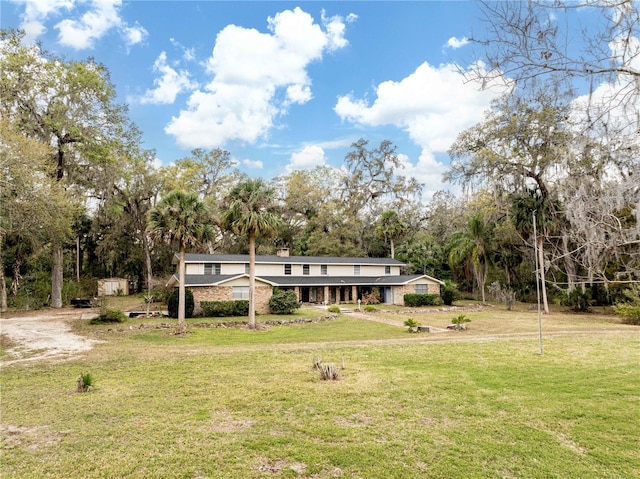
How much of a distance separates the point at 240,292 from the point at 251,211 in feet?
33.1

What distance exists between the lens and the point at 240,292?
29.2 metres

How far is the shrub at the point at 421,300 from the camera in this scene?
3603cm

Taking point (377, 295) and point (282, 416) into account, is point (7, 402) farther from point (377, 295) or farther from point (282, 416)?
point (377, 295)

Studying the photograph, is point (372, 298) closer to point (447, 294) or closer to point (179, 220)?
point (447, 294)

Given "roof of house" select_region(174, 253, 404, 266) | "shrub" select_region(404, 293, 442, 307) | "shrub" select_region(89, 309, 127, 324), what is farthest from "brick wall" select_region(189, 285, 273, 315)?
"shrub" select_region(404, 293, 442, 307)

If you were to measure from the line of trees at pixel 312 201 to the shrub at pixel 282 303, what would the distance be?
6.46 m

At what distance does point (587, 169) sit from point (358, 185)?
45.3m

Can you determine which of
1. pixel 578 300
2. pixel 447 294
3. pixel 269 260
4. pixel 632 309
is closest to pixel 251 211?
pixel 269 260

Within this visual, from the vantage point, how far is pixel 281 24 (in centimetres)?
1445

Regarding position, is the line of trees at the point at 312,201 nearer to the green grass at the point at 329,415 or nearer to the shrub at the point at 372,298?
the green grass at the point at 329,415

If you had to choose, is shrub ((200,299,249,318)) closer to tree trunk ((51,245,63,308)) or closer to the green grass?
the green grass

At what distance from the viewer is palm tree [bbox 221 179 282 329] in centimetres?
2097

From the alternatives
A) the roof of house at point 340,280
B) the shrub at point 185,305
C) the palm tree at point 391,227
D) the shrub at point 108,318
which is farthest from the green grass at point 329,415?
the palm tree at point 391,227

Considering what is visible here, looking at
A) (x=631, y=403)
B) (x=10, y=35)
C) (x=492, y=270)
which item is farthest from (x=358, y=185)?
(x=631, y=403)
